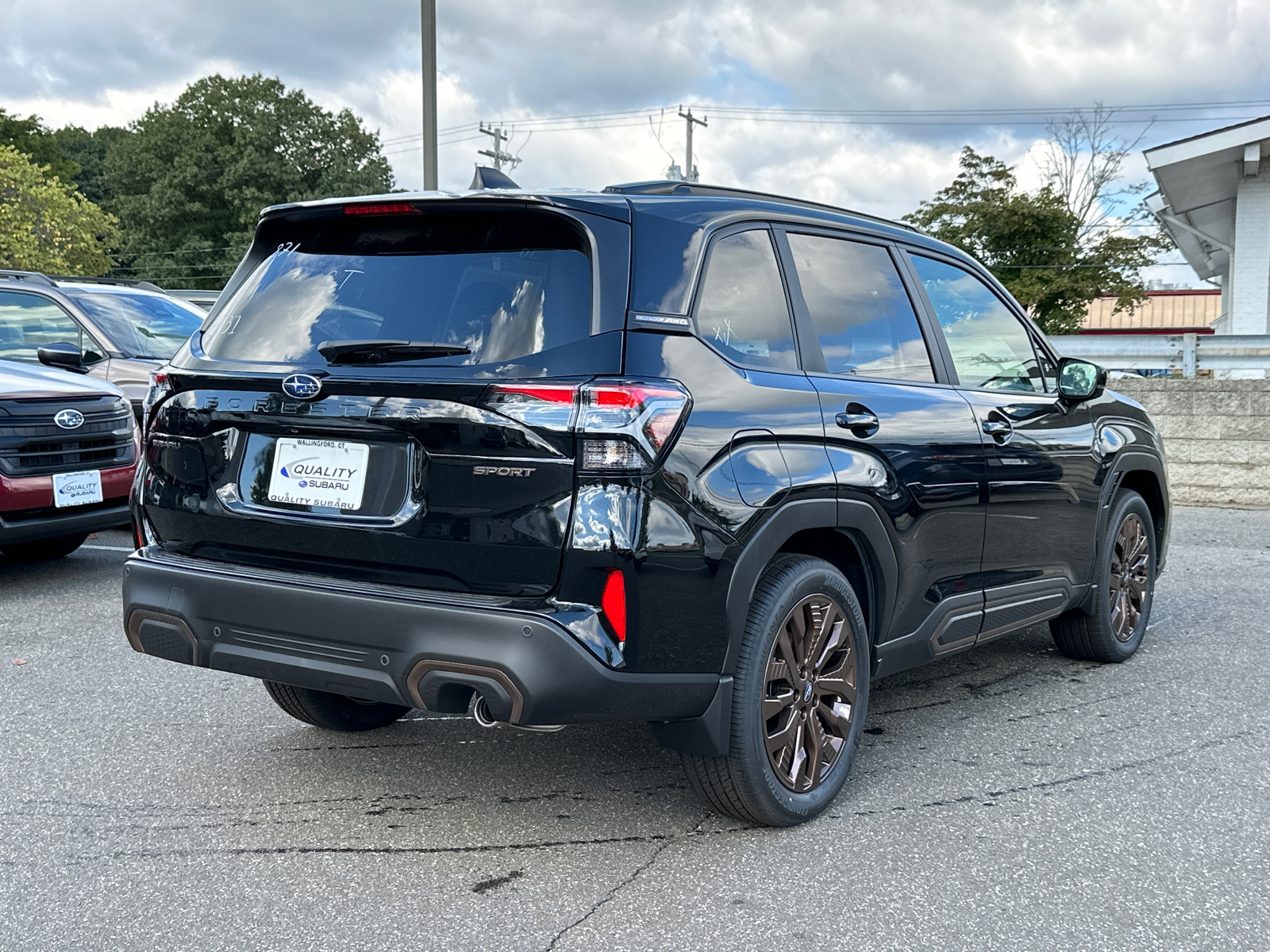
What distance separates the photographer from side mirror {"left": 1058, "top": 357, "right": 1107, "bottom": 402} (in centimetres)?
482

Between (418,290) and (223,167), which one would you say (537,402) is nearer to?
(418,290)

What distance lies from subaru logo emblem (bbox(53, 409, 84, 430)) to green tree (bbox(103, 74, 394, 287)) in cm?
5519

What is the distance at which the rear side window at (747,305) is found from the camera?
3262mm

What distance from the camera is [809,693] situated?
349cm

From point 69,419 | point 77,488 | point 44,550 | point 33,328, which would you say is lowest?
point 44,550

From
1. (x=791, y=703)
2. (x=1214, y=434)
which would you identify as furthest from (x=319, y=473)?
(x=1214, y=434)

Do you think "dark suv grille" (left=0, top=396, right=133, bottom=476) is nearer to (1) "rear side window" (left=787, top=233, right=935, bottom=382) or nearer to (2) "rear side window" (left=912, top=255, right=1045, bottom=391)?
(1) "rear side window" (left=787, top=233, right=935, bottom=382)

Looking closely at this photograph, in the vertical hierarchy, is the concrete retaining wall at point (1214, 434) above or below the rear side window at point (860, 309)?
below

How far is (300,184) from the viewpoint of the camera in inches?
2388

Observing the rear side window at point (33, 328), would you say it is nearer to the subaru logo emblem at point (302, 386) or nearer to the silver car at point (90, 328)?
the silver car at point (90, 328)

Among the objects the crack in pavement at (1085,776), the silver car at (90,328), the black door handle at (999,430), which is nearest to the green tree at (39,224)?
the silver car at (90,328)

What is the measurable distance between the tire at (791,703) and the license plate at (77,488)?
15.5 ft

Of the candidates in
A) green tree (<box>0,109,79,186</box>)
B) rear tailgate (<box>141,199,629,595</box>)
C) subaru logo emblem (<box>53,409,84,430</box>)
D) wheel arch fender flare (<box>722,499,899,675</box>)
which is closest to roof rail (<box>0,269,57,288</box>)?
subaru logo emblem (<box>53,409,84,430</box>)

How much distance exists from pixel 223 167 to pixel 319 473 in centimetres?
6415
